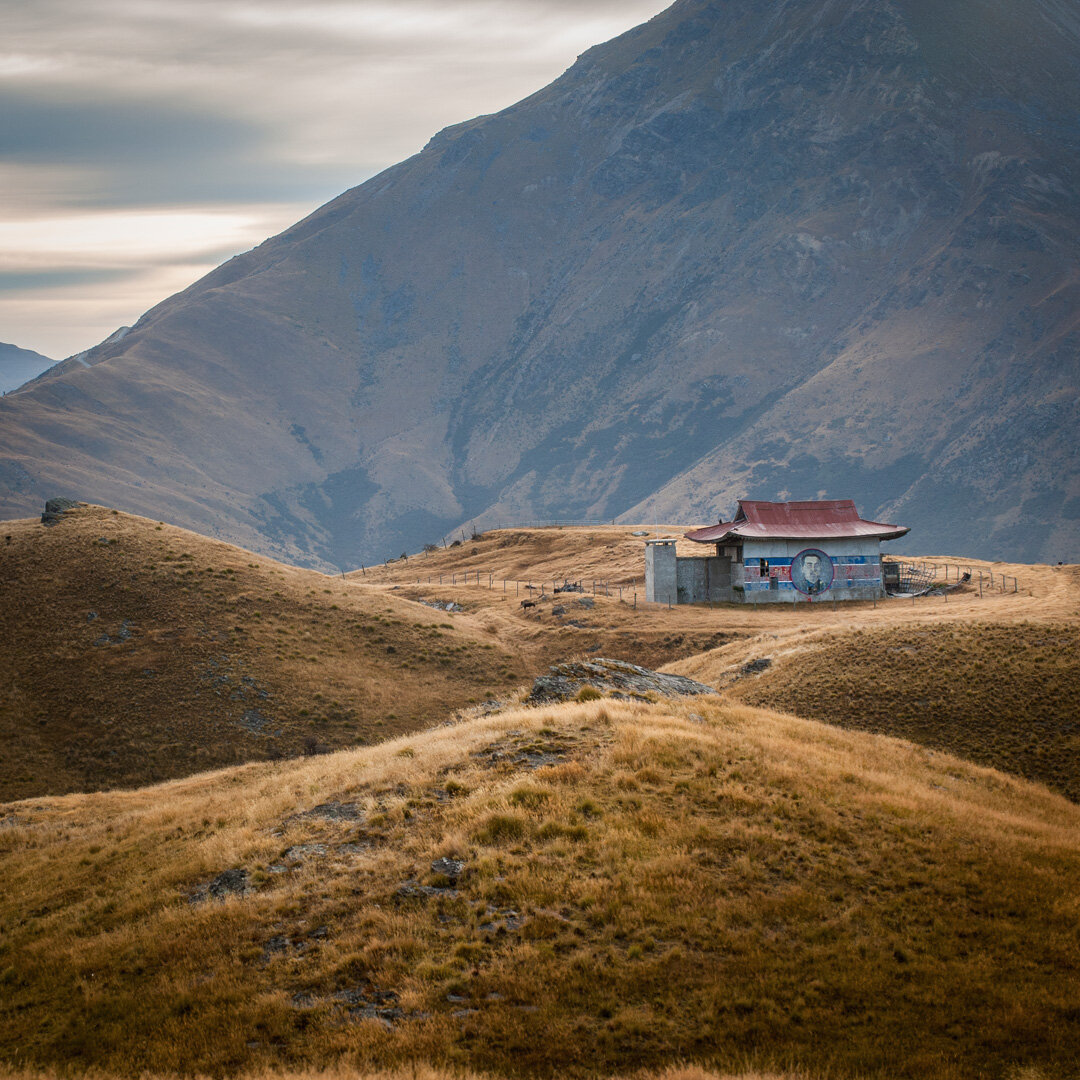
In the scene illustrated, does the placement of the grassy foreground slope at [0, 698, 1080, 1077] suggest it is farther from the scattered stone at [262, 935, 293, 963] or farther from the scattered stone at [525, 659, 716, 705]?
the scattered stone at [525, 659, 716, 705]

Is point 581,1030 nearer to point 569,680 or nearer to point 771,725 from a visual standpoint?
point 771,725

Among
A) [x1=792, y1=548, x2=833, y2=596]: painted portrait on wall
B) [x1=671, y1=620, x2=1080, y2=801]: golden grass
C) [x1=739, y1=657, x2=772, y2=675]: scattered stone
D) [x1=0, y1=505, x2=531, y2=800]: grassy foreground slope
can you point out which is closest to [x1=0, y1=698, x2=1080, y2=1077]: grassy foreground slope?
[x1=671, y1=620, x2=1080, y2=801]: golden grass

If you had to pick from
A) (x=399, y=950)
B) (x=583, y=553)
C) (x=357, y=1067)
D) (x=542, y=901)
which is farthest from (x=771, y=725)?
(x=583, y=553)

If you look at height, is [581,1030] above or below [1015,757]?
above

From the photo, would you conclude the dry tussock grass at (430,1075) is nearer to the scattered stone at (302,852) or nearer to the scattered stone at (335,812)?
the scattered stone at (302,852)

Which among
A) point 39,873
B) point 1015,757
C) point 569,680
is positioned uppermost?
point 569,680

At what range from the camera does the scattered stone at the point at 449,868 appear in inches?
746

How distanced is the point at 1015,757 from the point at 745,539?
152 feet

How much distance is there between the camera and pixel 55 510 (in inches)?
3155

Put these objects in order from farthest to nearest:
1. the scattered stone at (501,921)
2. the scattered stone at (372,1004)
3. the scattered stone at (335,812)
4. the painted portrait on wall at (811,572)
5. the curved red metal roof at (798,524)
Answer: the painted portrait on wall at (811,572), the curved red metal roof at (798,524), the scattered stone at (335,812), the scattered stone at (501,921), the scattered stone at (372,1004)

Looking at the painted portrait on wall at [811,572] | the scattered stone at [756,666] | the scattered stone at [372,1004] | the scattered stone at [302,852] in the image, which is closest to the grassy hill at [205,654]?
the painted portrait on wall at [811,572]

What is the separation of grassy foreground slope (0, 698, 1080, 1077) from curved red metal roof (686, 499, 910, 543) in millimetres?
57274

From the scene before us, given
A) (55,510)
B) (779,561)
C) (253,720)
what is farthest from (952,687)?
(55,510)

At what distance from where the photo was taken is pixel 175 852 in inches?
927
